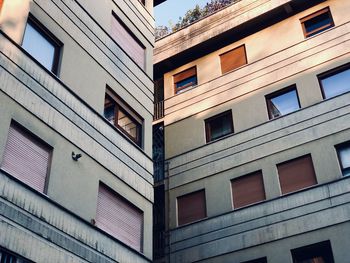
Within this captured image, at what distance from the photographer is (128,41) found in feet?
60.0

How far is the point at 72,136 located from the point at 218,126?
9.23 meters

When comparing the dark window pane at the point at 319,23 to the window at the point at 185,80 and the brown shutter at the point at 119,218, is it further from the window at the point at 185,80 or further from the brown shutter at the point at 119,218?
the brown shutter at the point at 119,218

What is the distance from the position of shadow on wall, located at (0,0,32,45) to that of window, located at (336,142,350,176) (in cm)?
1075

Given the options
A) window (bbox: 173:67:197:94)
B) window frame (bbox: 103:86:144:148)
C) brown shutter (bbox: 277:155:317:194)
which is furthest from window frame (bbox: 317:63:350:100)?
window frame (bbox: 103:86:144:148)

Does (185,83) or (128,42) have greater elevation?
(185,83)

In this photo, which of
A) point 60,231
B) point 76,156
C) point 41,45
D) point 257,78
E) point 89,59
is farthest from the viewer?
point 257,78

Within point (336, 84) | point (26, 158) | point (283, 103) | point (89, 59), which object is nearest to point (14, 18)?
point (89, 59)

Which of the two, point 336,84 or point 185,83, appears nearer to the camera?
point 336,84

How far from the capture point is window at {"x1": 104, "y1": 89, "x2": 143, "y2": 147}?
626 inches

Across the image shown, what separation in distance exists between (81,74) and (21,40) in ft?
7.73

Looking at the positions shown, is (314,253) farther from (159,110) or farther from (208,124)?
(159,110)

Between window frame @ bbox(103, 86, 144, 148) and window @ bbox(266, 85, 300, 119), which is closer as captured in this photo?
window frame @ bbox(103, 86, 144, 148)

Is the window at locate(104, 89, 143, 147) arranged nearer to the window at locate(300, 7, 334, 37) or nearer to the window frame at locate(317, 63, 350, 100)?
the window frame at locate(317, 63, 350, 100)

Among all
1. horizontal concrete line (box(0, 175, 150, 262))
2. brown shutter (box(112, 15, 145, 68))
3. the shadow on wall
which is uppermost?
brown shutter (box(112, 15, 145, 68))
